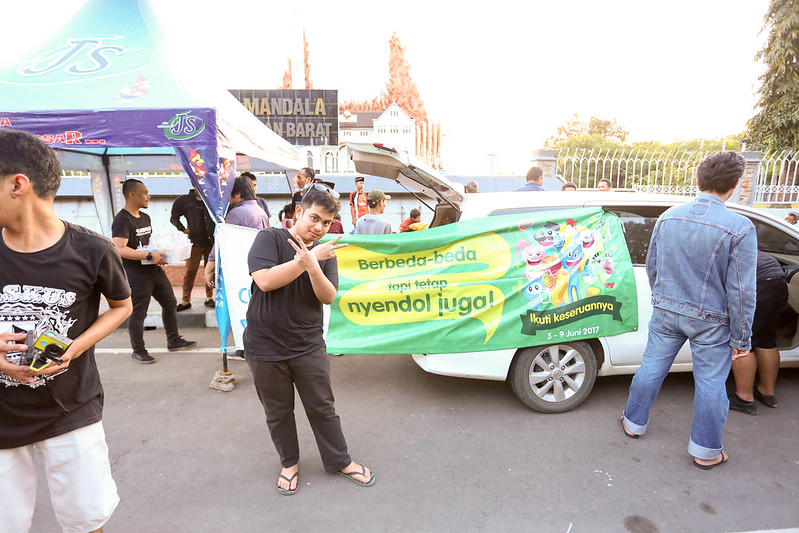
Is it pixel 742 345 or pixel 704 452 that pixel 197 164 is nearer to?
pixel 742 345

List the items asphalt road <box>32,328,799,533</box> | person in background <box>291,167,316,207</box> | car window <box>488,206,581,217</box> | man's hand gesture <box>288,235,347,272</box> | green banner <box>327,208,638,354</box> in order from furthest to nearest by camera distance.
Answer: person in background <box>291,167,316,207</box>
car window <box>488,206,581,217</box>
green banner <box>327,208,638,354</box>
asphalt road <box>32,328,799,533</box>
man's hand gesture <box>288,235,347,272</box>

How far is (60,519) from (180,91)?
14.1 ft

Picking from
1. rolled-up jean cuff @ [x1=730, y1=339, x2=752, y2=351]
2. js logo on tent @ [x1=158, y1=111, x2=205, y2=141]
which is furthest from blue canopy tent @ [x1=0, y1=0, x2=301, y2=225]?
rolled-up jean cuff @ [x1=730, y1=339, x2=752, y2=351]

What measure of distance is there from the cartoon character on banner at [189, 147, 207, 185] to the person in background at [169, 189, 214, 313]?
1.66 meters

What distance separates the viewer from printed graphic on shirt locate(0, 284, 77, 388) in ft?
5.40

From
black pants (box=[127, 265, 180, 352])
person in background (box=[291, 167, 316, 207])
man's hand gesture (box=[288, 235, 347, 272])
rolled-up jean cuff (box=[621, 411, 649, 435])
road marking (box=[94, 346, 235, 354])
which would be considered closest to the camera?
man's hand gesture (box=[288, 235, 347, 272])

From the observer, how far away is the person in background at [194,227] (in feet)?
20.7

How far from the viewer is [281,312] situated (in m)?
2.55

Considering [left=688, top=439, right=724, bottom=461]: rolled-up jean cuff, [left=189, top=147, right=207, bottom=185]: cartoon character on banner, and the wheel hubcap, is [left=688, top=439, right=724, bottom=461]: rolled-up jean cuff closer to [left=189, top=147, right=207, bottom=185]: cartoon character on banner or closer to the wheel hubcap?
the wheel hubcap

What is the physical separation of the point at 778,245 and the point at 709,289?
211 centimetres

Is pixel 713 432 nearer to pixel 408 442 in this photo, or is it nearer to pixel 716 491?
pixel 716 491

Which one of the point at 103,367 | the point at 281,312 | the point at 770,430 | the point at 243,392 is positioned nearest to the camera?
the point at 281,312

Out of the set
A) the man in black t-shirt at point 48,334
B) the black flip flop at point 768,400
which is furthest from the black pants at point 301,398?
the black flip flop at point 768,400

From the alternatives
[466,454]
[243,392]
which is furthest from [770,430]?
[243,392]
